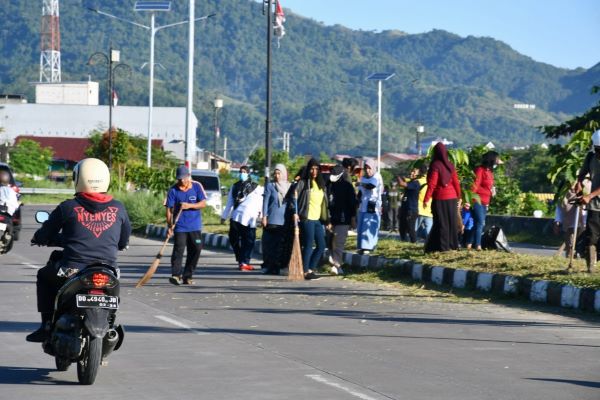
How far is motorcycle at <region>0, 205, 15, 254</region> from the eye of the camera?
2364 cm

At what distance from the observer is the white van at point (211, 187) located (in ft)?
139

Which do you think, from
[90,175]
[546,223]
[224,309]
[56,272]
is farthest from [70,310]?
[546,223]

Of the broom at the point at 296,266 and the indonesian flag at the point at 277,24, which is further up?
the indonesian flag at the point at 277,24

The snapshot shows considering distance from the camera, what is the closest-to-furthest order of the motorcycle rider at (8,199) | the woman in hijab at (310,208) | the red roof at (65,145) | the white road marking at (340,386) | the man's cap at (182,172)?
the white road marking at (340,386) < the man's cap at (182,172) < the woman in hijab at (310,208) < the motorcycle rider at (8,199) < the red roof at (65,145)

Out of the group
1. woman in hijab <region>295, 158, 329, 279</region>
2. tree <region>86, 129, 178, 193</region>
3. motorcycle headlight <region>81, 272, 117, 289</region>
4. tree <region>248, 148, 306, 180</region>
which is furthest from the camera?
tree <region>248, 148, 306, 180</region>

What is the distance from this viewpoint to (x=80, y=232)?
9.27 metres

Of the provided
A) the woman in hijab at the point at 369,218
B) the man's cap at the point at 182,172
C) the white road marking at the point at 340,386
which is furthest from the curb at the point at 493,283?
the white road marking at the point at 340,386

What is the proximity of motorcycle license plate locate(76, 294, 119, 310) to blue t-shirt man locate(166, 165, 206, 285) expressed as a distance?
340 inches

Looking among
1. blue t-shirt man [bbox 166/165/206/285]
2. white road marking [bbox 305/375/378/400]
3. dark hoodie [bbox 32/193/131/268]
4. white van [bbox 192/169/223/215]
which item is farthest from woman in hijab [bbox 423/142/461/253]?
white van [bbox 192/169/223/215]

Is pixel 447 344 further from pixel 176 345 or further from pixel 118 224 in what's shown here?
pixel 118 224

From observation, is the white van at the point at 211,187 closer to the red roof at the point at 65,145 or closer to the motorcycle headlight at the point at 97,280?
the motorcycle headlight at the point at 97,280

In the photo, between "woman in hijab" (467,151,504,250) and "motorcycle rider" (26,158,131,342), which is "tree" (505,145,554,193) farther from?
"motorcycle rider" (26,158,131,342)

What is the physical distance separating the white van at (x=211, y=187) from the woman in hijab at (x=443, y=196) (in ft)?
73.6

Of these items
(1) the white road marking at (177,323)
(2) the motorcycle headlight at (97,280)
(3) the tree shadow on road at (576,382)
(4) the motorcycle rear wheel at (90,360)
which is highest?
(2) the motorcycle headlight at (97,280)
